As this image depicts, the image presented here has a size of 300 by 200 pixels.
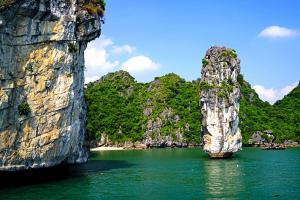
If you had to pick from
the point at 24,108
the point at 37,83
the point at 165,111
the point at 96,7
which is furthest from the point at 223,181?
the point at 165,111

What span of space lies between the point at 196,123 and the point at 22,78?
95284mm

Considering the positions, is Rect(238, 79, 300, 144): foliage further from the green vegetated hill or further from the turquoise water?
the turquoise water

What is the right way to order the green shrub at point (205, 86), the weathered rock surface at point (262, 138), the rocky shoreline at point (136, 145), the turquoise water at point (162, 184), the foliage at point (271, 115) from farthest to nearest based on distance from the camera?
the rocky shoreline at point (136, 145) < the foliage at point (271, 115) < the weathered rock surface at point (262, 138) < the green shrub at point (205, 86) < the turquoise water at point (162, 184)

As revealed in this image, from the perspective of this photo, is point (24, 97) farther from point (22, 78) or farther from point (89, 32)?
point (89, 32)

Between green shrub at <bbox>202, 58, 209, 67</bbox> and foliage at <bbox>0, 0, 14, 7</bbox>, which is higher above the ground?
green shrub at <bbox>202, 58, 209, 67</bbox>

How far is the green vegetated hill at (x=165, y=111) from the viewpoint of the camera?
119m

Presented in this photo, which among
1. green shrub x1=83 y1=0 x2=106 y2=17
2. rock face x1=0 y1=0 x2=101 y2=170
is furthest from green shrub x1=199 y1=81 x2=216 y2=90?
rock face x1=0 y1=0 x2=101 y2=170

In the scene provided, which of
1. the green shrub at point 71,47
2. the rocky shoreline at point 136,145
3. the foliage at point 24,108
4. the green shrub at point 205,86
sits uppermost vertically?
the green shrub at point 205,86

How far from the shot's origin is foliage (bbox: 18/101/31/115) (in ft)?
106

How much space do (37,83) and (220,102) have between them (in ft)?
126

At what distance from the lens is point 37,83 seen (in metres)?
33.6

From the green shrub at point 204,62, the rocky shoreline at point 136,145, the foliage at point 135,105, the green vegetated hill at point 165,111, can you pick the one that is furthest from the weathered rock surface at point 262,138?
the green shrub at point 204,62

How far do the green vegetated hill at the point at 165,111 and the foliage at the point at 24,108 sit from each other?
81.4 metres

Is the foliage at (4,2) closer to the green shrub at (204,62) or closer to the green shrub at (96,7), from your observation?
the green shrub at (96,7)
